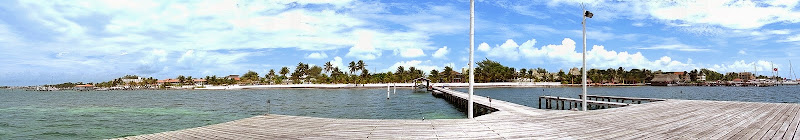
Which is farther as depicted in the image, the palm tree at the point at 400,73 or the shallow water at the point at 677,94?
the palm tree at the point at 400,73

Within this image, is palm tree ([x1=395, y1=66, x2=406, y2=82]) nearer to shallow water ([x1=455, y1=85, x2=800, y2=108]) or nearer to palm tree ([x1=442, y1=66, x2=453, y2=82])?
palm tree ([x1=442, y1=66, x2=453, y2=82])

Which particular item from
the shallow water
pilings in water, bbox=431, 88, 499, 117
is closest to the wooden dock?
pilings in water, bbox=431, 88, 499, 117

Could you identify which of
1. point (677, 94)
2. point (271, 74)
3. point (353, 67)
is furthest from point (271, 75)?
point (677, 94)

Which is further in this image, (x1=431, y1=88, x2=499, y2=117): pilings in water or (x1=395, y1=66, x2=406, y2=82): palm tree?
(x1=395, y1=66, x2=406, y2=82): palm tree

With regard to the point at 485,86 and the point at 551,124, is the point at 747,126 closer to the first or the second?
the point at 551,124

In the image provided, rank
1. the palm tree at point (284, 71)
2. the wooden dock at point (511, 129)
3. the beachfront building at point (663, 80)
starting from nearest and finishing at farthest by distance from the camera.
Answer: the wooden dock at point (511, 129)
the beachfront building at point (663, 80)
the palm tree at point (284, 71)

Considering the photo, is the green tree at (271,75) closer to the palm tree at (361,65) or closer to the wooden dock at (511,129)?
the palm tree at (361,65)

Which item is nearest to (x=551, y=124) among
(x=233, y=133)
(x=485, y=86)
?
(x=233, y=133)

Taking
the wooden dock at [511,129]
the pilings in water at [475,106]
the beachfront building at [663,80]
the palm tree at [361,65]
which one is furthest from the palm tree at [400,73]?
the wooden dock at [511,129]

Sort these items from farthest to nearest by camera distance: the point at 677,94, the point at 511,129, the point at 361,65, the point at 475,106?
the point at 361,65
the point at 677,94
the point at 475,106
the point at 511,129

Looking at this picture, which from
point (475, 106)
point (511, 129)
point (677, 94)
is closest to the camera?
point (511, 129)

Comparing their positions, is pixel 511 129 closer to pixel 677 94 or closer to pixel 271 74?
pixel 677 94

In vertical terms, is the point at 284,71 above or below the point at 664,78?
above


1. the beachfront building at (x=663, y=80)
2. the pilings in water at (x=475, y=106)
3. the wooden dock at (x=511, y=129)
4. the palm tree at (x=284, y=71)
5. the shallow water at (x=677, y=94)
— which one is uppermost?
the palm tree at (x=284, y=71)
